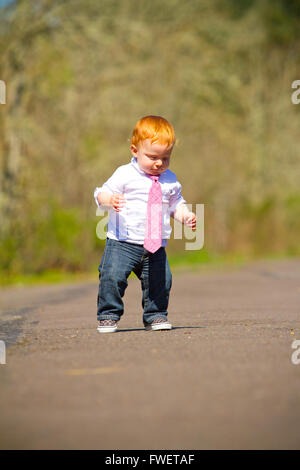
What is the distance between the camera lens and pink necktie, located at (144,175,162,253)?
19.3 feet

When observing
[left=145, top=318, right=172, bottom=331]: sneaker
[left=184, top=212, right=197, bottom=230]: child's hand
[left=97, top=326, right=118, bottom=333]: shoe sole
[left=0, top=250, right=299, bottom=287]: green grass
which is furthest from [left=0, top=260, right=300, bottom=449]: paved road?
[left=0, top=250, right=299, bottom=287]: green grass

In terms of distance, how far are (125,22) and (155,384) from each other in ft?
49.9

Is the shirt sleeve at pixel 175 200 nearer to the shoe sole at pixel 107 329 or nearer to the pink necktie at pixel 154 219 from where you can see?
the pink necktie at pixel 154 219

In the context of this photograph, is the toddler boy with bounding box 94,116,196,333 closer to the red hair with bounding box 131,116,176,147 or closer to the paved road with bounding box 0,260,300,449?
the red hair with bounding box 131,116,176,147

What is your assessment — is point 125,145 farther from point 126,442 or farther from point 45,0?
point 126,442

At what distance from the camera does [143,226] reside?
595cm

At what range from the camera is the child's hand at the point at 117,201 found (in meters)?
5.75

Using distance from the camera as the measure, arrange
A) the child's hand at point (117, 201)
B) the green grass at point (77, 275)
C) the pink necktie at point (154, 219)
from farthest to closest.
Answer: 1. the green grass at point (77, 275)
2. the pink necktie at point (154, 219)
3. the child's hand at point (117, 201)

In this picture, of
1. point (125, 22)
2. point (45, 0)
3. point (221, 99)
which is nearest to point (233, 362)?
point (45, 0)

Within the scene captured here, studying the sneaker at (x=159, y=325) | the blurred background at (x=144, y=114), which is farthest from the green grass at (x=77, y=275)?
the sneaker at (x=159, y=325)

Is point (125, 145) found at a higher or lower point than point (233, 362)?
higher

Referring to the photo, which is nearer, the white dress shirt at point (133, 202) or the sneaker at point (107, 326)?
the sneaker at point (107, 326)
